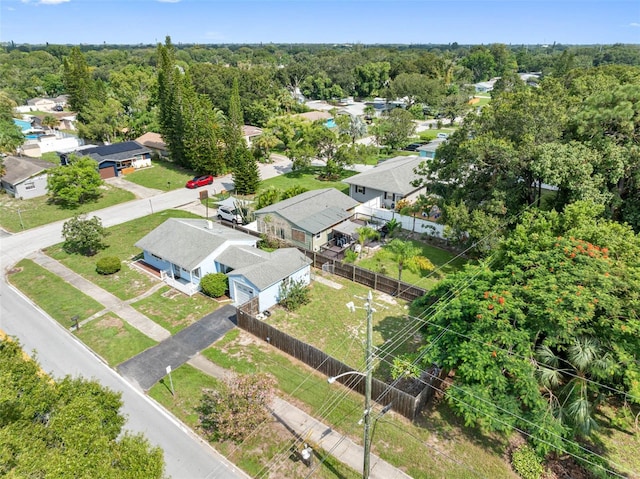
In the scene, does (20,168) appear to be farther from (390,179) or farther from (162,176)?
(390,179)

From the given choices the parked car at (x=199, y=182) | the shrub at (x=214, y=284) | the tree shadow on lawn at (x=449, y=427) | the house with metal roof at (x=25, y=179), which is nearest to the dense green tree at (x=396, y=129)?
the parked car at (x=199, y=182)

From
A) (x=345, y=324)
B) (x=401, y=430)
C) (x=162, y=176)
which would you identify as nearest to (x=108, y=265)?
(x=345, y=324)

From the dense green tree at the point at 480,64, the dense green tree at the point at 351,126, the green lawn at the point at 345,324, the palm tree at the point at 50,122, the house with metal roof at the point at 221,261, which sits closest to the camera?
the green lawn at the point at 345,324

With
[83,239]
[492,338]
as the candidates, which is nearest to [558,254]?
[492,338]

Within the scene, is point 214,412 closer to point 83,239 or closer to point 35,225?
point 83,239

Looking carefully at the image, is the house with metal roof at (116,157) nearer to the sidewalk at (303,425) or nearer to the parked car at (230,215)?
the parked car at (230,215)

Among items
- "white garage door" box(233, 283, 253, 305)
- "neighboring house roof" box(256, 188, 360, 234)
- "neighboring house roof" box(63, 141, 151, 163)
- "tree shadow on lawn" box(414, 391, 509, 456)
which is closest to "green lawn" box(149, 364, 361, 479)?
"tree shadow on lawn" box(414, 391, 509, 456)

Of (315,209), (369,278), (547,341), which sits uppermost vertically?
(547,341)
